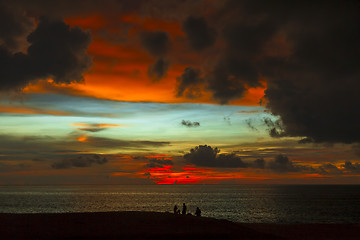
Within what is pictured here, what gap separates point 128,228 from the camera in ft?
89.7

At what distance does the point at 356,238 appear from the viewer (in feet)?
103

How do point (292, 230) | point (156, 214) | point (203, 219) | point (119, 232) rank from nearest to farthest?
point (119, 232) < point (203, 219) < point (156, 214) < point (292, 230)

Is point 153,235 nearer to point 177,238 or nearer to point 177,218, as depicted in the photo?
point 177,238

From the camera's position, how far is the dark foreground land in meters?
24.9

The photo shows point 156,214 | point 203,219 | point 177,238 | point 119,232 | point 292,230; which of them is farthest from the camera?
point 292,230

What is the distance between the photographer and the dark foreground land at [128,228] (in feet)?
81.7

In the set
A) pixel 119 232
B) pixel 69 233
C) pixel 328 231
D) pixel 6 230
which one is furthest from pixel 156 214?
pixel 328 231

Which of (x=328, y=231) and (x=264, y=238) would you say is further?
(x=328, y=231)

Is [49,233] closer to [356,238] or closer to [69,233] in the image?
[69,233]

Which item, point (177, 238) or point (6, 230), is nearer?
point (177, 238)

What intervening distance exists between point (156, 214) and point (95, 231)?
342 inches

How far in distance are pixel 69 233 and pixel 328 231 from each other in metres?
27.4

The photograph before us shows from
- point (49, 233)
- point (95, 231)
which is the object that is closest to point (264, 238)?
point (95, 231)

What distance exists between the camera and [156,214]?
111ft
